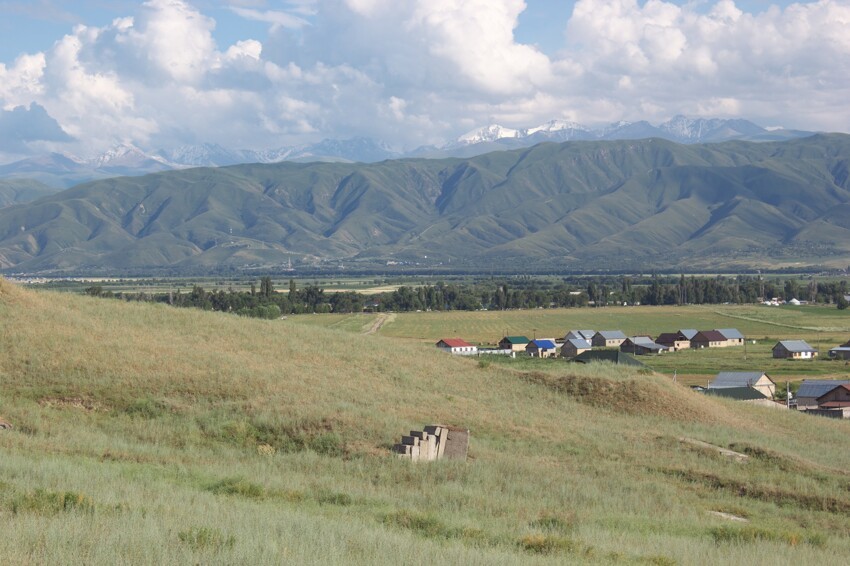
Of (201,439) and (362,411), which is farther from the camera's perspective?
(362,411)

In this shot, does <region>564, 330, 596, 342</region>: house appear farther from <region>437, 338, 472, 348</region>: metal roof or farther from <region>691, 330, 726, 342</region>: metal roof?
<region>437, 338, 472, 348</region>: metal roof

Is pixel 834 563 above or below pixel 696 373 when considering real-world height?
above

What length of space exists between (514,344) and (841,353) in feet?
106

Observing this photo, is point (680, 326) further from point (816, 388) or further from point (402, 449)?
point (402, 449)

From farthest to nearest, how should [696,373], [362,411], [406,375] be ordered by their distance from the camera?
[696,373], [406,375], [362,411]

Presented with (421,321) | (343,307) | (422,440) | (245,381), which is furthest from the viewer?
(343,307)

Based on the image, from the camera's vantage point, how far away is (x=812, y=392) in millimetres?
60562

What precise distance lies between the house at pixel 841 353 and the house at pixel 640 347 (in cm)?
1808

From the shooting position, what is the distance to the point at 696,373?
80688 mm

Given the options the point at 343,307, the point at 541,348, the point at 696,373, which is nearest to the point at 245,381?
the point at 696,373

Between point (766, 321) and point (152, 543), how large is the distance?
137m

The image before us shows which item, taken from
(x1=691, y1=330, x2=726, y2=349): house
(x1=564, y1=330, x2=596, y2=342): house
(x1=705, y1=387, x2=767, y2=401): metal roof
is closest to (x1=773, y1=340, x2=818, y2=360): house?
(x1=691, y1=330, x2=726, y2=349): house

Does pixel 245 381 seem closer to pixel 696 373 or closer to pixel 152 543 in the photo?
pixel 152 543

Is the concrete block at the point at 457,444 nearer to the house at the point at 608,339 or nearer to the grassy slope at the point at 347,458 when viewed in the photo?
the grassy slope at the point at 347,458
